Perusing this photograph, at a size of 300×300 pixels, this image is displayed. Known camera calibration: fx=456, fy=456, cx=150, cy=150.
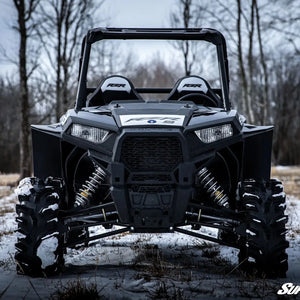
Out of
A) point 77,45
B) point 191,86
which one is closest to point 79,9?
point 77,45

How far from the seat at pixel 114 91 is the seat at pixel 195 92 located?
0.39 m

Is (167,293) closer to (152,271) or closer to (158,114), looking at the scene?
(152,271)

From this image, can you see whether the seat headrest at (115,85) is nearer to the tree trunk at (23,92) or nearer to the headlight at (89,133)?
the headlight at (89,133)

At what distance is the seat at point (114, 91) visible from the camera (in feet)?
15.1

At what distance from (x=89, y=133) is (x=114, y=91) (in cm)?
120

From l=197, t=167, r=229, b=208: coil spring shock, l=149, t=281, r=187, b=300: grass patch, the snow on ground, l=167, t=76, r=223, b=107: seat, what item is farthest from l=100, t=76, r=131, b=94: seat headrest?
Result: l=149, t=281, r=187, b=300: grass patch

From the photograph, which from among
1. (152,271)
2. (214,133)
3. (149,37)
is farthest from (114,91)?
(152,271)

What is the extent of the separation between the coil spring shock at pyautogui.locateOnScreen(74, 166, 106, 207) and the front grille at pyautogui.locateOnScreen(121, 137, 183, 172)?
437mm

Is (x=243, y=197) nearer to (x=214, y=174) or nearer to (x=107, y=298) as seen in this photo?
(x=214, y=174)

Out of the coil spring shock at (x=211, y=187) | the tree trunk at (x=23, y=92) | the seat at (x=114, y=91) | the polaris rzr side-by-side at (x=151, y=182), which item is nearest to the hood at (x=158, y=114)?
the polaris rzr side-by-side at (x=151, y=182)

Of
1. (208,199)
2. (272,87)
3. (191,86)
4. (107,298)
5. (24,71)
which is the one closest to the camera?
(107,298)

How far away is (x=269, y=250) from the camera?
3393mm

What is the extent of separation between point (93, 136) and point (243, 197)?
1.25 metres

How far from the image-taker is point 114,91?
4.60m
